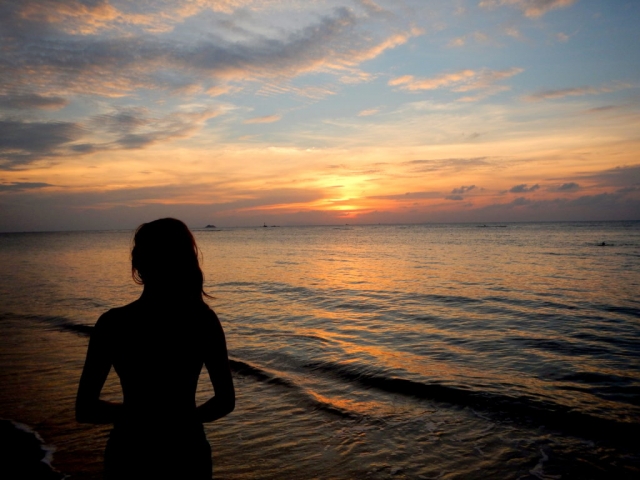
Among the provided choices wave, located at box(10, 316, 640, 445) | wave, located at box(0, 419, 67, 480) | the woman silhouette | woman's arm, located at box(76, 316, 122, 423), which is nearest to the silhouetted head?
the woman silhouette

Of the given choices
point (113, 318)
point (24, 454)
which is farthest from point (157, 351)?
point (24, 454)

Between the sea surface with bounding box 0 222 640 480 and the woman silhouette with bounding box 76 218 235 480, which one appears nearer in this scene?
the woman silhouette with bounding box 76 218 235 480

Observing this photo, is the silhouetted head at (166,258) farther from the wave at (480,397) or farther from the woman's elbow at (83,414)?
the wave at (480,397)

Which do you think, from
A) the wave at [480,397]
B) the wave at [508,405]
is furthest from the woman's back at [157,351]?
the wave at [508,405]

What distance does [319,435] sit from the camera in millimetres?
6973

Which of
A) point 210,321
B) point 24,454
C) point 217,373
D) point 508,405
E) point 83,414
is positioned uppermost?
point 210,321

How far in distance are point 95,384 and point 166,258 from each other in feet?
2.75

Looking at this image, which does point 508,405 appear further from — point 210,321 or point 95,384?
point 95,384

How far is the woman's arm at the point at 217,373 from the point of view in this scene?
259cm

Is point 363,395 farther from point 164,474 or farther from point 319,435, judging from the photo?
point 164,474

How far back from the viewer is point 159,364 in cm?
260

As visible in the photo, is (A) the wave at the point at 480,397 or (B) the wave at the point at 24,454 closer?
(B) the wave at the point at 24,454

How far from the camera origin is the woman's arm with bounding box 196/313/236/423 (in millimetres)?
2594

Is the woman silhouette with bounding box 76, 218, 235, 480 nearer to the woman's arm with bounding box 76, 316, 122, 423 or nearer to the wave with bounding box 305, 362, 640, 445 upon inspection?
the woman's arm with bounding box 76, 316, 122, 423
